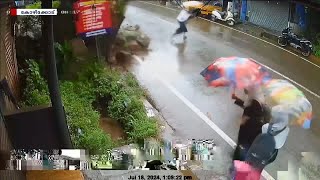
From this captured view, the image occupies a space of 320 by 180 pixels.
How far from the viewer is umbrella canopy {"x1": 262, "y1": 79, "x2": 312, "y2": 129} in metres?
2.72

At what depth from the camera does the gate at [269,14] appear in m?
2.74

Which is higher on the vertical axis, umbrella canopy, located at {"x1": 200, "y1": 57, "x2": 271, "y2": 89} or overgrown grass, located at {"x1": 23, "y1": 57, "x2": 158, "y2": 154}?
umbrella canopy, located at {"x1": 200, "y1": 57, "x2": 271, "y2": 89}

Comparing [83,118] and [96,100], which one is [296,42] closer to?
[96,100]

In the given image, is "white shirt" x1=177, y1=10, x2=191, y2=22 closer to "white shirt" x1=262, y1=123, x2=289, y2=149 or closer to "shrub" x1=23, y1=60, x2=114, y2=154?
"shrub" x1=23, y1=60, x2=114, y2=154

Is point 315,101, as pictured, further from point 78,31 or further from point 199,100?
point 78,31

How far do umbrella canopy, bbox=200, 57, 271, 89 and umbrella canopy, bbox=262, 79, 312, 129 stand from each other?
65 millimetres

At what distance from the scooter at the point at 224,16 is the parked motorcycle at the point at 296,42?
0.30 metres

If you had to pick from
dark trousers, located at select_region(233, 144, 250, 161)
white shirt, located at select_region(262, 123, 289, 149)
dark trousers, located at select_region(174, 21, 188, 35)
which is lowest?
dark trousers, located at select_region(233, 144, 250, 161)

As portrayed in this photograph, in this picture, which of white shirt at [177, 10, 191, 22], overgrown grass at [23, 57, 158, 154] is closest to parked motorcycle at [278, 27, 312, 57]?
white shirt at [177, 10, 191, 22]

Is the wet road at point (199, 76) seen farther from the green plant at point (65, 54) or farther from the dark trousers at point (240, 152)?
the green plant at point (65, 54)

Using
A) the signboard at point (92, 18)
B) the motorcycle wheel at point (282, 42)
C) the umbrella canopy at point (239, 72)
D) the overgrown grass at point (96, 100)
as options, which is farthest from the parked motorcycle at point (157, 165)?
the motorcycle wheel at point (282, 42)

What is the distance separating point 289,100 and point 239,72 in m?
0.31

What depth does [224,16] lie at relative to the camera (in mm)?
2797

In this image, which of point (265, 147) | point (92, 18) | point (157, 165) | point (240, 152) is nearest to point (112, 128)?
point (157, 165)
